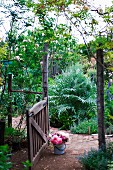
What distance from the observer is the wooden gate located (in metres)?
3.17

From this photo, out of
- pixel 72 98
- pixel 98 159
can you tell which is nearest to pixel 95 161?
pixel 98 159

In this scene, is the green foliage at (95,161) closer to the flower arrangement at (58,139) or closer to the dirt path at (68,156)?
the dirt path at (68,156)

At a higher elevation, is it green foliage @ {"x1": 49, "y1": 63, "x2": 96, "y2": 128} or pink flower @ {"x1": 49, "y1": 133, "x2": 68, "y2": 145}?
green foliage @ {"x1": 49, "y1": 63, "x2": 96, "y2": 128}

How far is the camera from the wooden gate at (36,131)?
10.4ft

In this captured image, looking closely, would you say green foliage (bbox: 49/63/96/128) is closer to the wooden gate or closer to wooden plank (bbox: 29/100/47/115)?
the wooden gate

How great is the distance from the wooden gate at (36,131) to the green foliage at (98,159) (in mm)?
666

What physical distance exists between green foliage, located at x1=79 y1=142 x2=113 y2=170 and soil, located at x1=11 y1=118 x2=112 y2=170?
0.18 metres

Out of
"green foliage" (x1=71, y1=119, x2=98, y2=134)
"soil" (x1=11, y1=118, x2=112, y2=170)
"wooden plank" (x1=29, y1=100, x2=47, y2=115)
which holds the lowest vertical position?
"soil" (x1=11, y1=118, x2=112, y2=170)

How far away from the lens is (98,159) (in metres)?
2.86

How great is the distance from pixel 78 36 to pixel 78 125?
302 centimetres

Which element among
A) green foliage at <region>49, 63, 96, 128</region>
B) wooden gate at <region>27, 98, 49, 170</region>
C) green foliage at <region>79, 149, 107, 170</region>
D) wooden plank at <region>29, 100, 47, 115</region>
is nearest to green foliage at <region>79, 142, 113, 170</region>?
green foliage at <region>79, 149, 107, 170</region>

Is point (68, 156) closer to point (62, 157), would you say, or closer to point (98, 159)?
point (62, 157)

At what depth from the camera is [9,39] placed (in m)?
4.41

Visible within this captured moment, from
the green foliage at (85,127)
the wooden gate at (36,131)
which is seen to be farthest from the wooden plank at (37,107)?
the green foliage at (85,127)
